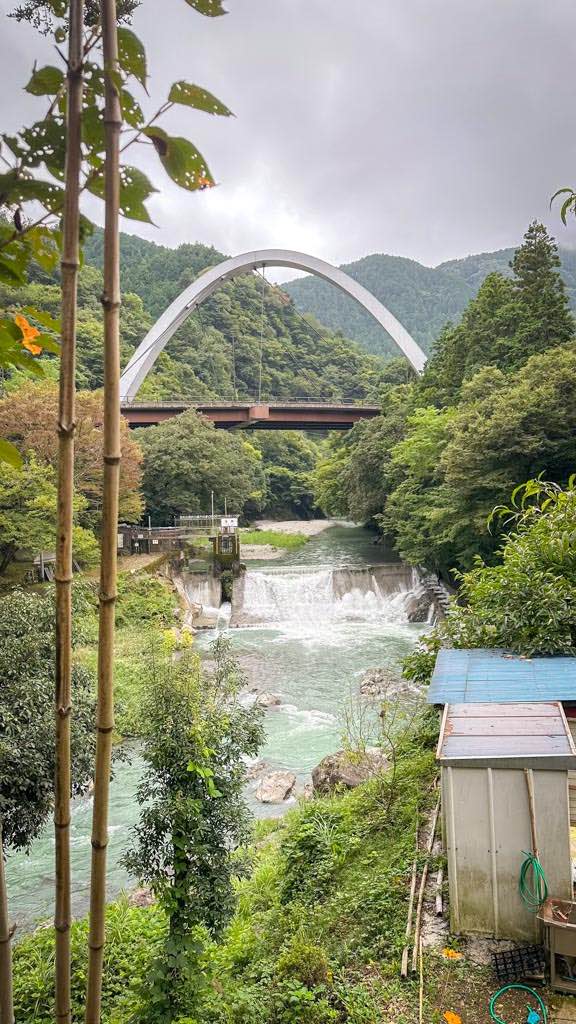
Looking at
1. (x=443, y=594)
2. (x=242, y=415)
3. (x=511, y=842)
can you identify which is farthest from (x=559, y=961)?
(x=242, y=415)

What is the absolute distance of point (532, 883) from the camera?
172 inches

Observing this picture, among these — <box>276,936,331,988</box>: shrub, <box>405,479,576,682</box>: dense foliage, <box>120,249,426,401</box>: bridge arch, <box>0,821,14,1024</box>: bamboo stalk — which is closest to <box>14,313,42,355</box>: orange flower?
<box>0,821,14,1024</box>: bamboo stalk

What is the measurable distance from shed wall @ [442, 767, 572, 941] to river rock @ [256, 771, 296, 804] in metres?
4.81

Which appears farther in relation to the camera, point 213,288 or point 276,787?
point 213,288

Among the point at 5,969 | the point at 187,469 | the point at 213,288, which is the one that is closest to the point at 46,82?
the point at 5,969

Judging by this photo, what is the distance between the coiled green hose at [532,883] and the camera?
4305 millimetres

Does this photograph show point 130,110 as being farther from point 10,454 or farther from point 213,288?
point 213,288

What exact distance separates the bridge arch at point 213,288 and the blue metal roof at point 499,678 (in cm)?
2983

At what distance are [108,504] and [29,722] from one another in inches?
216

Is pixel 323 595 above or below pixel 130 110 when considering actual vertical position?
below

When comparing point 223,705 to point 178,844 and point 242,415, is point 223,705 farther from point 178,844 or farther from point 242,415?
point 242,415

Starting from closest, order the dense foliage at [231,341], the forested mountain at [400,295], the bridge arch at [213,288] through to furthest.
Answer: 1. the bridge arch at [213,288]
2. the dense foliage at [231,341]
3. the forested mountain at [400,295]

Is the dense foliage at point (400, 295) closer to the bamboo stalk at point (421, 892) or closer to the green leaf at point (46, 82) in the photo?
the bamboo stalk at point (421, 892)

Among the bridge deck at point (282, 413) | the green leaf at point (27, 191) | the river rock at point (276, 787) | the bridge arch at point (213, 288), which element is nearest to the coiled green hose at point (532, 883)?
the green leaf at point (27, 191)
